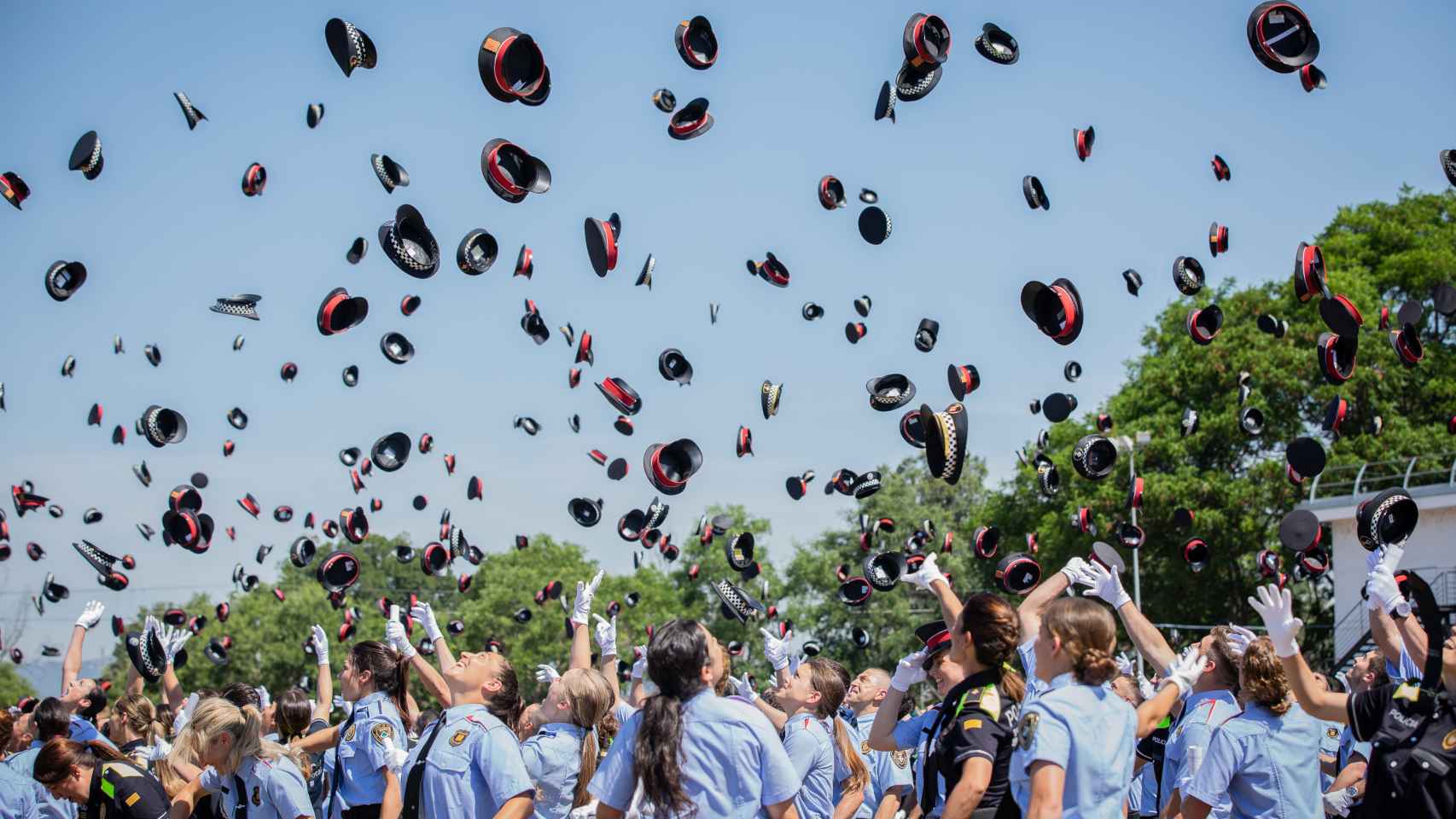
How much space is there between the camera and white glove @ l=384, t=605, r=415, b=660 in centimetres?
Answer: 809

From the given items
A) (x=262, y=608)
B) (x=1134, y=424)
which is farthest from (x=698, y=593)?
(x=1134, y=424)

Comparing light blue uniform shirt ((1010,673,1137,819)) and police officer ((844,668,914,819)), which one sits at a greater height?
light blue uniform shirt ((1010,673,1137,819))

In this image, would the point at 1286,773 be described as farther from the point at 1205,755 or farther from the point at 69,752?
the point at 69,752

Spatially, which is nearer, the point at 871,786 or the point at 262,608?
the point at 871,786

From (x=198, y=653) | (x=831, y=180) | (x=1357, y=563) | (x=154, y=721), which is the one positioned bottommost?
(x=198, y=653)

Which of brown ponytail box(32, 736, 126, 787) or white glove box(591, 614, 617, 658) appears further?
white glove box(591, 614, 617, 658)

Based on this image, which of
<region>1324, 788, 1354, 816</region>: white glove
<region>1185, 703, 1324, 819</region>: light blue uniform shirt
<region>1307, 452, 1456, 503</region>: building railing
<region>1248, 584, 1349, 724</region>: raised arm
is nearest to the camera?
<region>1248, 584, 1349, 724</region>: raised arm

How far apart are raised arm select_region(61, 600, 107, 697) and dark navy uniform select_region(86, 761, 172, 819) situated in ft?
6.17

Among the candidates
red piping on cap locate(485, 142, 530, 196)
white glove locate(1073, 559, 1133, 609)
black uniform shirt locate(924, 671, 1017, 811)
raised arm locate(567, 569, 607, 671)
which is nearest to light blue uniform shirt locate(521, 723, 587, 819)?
raised arm locate(567, 569, 607, 671)

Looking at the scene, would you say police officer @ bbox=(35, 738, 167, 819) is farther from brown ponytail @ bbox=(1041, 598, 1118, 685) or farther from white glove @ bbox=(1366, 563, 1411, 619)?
white glove @ bbox=(1366, 563, 1411, 619)

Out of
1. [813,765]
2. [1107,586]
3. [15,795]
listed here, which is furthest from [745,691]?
[15,795]

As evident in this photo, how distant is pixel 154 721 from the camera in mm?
10844

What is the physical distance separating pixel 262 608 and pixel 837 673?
5868cm

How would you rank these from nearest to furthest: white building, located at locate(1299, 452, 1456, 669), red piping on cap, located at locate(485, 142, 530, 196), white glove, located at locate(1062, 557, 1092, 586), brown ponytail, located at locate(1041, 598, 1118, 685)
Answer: brown ponytail, located at locate(1041, 598, 1118, 685) → white glove, located at locate(1062, 557, 1092, 586) → red piping on cap, located at locate(485, 142, 530, 196) → white building, located at locate(1299, 452, 1456, 669)
